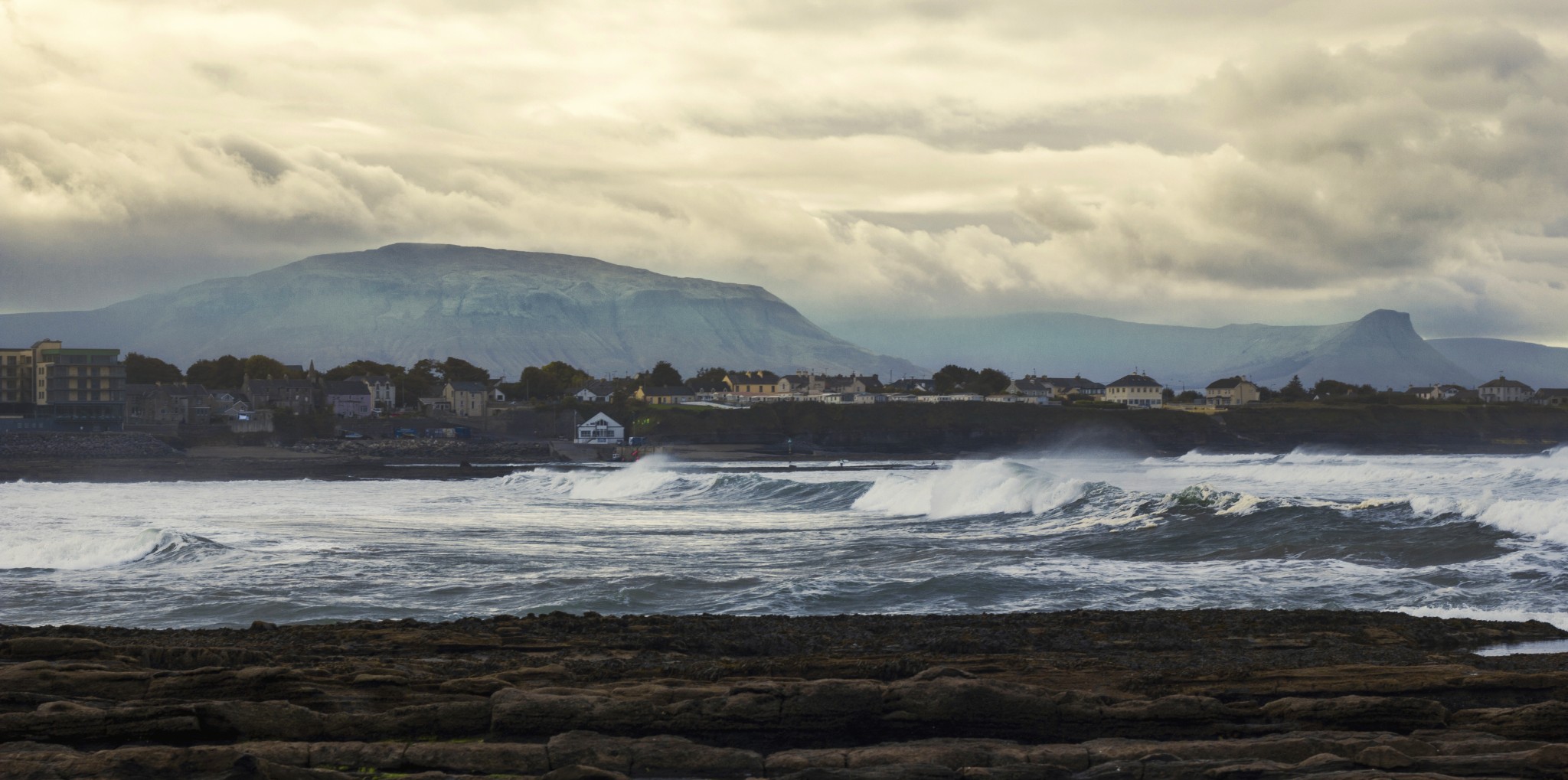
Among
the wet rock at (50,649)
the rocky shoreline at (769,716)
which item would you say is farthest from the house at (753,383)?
the rocky shoreline at (769,716)

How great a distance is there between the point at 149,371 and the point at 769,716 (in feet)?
490

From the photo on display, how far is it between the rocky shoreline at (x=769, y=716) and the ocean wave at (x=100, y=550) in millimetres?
14926

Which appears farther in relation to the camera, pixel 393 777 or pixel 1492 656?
pixel 1492 656

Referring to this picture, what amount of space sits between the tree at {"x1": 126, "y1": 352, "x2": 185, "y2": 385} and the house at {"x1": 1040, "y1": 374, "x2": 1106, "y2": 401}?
107 metres

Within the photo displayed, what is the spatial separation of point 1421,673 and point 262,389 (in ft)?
402

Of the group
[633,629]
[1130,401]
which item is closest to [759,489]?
[633,629]

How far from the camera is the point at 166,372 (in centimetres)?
14050

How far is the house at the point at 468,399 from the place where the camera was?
120 metres

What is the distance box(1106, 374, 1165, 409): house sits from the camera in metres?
142

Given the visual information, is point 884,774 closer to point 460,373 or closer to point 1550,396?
point 460,373

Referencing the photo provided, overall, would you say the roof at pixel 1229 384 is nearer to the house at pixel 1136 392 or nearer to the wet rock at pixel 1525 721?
the house at pixel 1136 392

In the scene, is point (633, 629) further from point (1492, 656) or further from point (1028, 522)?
point (1028, 522)

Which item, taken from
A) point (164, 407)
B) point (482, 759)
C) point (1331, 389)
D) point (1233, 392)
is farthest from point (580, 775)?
point (1331, 389)

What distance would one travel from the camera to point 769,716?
792 centimetres
